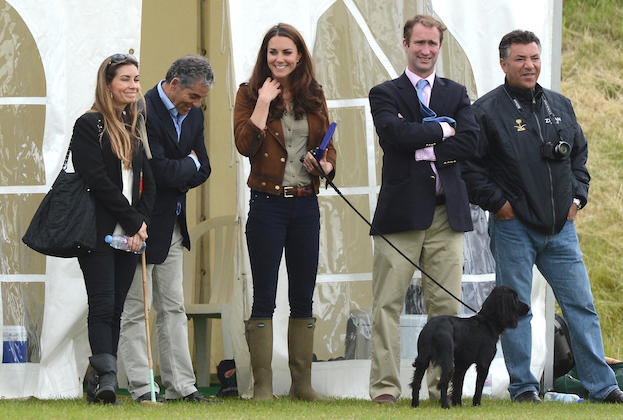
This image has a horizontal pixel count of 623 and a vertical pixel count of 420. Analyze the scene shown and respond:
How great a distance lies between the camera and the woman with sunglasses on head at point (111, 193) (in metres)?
4.45

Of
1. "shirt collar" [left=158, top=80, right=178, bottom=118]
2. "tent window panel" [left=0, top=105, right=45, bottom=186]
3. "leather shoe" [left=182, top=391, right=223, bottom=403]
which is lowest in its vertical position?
"leather shoe" [left=182, top=391, right=223, bottom=403]

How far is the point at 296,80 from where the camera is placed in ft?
16.1

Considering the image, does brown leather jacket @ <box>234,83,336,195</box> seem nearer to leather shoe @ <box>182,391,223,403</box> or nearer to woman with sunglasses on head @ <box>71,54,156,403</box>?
A: woman with sunglasses on head @ <box>71,54,156,403</box>

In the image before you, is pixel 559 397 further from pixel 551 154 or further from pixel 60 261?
pixel 60 261

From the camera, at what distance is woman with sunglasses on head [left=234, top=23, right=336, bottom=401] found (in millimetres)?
4785

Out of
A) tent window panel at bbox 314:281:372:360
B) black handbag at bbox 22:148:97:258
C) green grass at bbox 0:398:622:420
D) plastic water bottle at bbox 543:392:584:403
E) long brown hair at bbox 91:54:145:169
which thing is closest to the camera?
green grass at bbox 0:398:622:420

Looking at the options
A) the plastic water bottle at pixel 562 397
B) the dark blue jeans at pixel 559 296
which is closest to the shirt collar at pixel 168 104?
the dark blue jeans at pixel 559 296

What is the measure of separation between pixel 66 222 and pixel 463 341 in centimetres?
167

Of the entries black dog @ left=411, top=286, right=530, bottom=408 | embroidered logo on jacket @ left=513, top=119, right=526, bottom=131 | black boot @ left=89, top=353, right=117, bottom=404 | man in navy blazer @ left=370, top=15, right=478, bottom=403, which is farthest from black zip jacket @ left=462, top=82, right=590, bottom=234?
black boot @ left=89, top=353, right=117, bottom=404

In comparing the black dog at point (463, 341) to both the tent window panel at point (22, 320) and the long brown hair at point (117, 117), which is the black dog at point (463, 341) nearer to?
the long brown hair at point (117, 117)

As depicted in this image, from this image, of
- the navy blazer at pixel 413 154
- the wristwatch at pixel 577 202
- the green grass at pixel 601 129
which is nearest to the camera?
the navy blazer at pixel 413 154

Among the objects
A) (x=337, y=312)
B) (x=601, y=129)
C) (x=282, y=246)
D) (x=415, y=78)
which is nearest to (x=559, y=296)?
(x=337, y=312)

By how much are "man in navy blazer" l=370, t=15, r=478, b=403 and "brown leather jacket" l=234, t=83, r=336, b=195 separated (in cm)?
27

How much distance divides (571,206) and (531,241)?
0.24 metres
